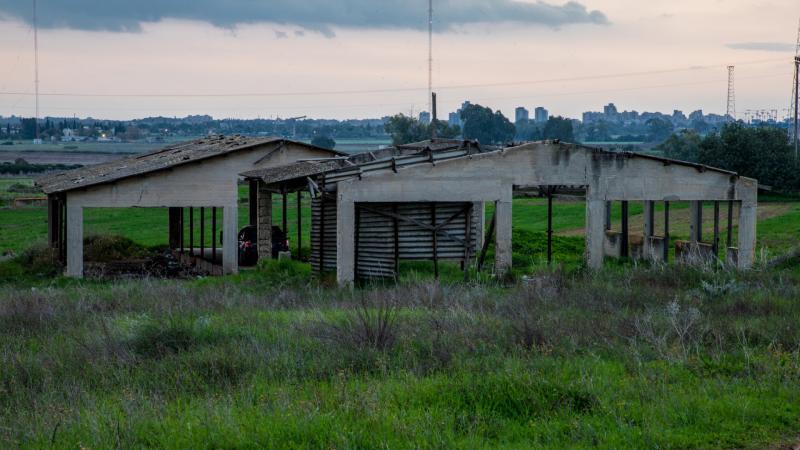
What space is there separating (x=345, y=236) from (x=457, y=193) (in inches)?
111

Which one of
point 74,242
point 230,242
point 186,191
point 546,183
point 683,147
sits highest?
point 683,147

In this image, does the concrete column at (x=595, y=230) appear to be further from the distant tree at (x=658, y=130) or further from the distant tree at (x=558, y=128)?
the distant tree at (x=658, y=130)

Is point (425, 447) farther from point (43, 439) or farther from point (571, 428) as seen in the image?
point (43, 439)

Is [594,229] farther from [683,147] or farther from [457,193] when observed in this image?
[683,147]

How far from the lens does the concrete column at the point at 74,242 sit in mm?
25828

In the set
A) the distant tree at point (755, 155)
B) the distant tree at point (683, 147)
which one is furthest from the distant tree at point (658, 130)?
the distant tree at point (755, 155)

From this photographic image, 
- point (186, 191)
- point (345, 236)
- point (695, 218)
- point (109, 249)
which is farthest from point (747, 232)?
point (109, 249)

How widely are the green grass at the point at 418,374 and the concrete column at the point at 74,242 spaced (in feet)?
39.1

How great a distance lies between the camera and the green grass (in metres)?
7.65

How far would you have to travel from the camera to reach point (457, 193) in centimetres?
2189

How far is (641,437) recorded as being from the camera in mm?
7566

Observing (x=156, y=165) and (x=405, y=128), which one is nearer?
(x=156, y=165)

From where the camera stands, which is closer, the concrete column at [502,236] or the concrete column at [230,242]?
the concrete column at [502,236]

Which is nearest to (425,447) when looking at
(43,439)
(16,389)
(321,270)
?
(43,439)
